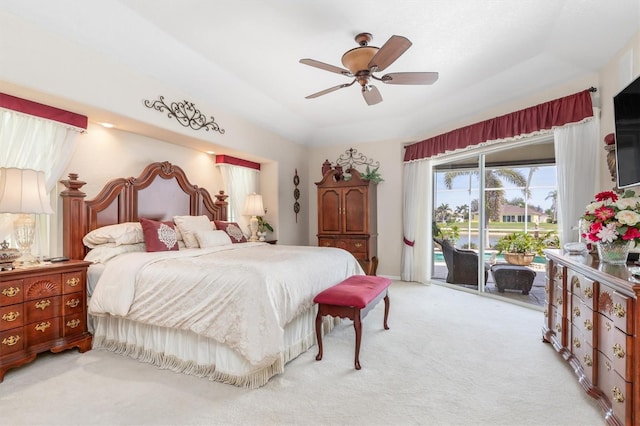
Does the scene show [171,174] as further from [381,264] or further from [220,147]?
[381,264]

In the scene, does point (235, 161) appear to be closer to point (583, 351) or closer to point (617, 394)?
point (583, 351)

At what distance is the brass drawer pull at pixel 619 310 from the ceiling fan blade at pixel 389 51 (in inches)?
78.4

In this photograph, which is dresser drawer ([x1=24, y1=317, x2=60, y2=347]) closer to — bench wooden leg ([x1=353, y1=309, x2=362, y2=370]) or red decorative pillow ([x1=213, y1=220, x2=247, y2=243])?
red decorative pillow ([x1=213, y1=220, x2=247, y2=243])

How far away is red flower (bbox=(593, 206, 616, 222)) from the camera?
206 centimetres

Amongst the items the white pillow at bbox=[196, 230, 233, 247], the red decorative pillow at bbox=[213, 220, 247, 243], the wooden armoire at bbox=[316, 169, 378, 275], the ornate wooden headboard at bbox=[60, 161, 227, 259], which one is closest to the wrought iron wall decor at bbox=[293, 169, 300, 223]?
the wooden armoire at bbox=[316, 169, 378, 275]

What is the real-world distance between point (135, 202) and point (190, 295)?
72.5 inches

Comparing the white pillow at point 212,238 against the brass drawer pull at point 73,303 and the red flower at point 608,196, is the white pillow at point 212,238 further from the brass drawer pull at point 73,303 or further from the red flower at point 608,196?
the red flower at point 608,196

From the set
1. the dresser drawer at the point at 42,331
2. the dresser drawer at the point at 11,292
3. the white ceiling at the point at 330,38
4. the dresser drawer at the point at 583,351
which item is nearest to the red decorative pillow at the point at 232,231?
the white ceiling at the point at 330,38

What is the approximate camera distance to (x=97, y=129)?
333 centimetres

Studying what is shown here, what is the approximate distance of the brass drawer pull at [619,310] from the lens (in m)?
1.62

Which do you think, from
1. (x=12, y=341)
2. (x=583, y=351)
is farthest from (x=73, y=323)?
(x=583, y=351)

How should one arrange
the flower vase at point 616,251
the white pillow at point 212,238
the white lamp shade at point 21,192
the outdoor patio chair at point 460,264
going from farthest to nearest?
1. the outdoor patio chair at point 460,264
2. the white pillow at point 212,238
3. the white lamp shade at point 21,192
4. the flower vase at point 616,251

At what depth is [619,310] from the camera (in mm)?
1658

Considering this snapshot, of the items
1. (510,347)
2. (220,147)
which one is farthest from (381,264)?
(220,147)
